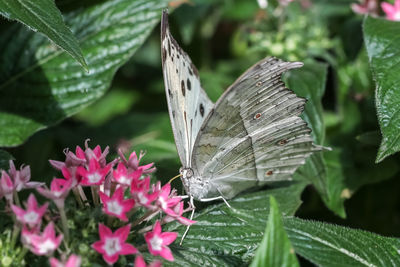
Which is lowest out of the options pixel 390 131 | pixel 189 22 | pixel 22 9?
pixel 390 131

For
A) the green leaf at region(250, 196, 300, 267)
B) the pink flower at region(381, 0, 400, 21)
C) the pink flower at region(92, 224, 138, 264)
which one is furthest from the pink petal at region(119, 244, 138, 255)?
the pink flower at region(381, 0, 400, 21)

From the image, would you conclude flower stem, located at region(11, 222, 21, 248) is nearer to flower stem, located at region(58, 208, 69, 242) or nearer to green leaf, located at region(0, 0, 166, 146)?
flower stem, located at region(58, 208, 69, 242)

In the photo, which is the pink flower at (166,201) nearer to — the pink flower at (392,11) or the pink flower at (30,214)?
the pink flower at (30,214)

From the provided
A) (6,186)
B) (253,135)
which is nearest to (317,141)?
(253,135)

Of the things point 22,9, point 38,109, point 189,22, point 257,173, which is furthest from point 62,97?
point 189,22

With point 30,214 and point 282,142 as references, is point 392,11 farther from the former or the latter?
point 30,214

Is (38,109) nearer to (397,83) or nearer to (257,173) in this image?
(257,173)
